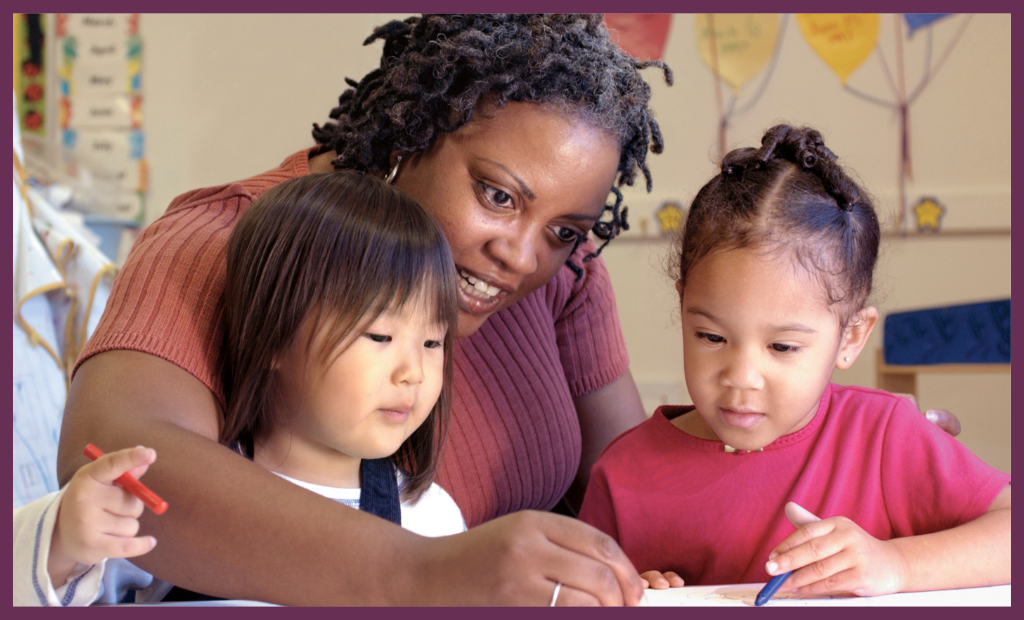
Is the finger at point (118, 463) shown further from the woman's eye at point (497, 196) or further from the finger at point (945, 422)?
the finger at point (945, 422)

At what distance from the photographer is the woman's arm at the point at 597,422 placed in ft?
4.55

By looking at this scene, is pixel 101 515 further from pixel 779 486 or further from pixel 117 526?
pixel 779 486

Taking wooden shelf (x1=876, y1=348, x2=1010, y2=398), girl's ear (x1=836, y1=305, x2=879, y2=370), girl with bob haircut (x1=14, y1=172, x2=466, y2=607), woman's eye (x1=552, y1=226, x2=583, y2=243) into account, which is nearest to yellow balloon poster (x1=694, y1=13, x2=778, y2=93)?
wooden shelf (x1=876, y1=348, x2=1010, y2=398)

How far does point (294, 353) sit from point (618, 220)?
61 cm

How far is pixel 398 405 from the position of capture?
87 centimetres

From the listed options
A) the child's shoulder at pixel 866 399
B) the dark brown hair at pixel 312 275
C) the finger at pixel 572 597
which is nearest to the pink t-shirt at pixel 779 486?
the child's shoulder at pixel 866 399

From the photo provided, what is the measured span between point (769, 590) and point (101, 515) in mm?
521

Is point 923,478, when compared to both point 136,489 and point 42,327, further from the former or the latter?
point 42,327

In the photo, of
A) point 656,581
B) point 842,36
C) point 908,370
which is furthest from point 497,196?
point 842,36

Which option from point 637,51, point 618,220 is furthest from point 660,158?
point 618,220

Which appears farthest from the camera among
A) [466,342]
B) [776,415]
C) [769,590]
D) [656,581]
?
[466,342]

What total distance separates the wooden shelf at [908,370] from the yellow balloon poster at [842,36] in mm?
783

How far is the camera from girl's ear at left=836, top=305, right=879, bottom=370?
99cm

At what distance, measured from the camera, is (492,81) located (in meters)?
1.05
